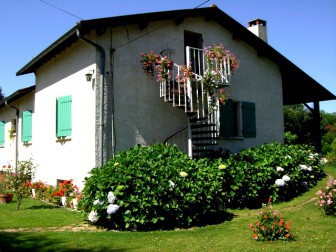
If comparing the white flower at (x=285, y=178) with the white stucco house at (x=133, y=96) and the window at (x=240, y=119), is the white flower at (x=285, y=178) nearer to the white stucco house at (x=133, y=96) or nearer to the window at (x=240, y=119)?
the white stucco house at (x=133, y=96)

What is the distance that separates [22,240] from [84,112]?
14.9 feet

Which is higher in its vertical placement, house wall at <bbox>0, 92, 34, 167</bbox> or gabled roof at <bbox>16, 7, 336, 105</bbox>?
gabled roof at <bbox>16, 7, 336, 105</bbox>

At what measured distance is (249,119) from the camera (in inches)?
524

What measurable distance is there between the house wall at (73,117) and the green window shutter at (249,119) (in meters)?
5.86

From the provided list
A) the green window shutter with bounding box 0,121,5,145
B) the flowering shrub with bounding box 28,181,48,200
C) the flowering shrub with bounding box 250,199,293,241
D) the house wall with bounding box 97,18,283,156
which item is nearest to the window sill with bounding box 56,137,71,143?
the flowering shrub with bounding box 28,181,48,200

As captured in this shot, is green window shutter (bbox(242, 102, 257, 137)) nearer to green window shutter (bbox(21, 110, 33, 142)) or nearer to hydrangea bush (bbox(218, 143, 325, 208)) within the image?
hydrangea bush (bbox(218, 143, 325, 208))

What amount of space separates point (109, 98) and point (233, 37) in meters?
Answer: 6.00

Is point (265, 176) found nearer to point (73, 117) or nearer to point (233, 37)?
point (73, 117)

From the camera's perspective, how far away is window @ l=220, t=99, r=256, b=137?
12.5 m

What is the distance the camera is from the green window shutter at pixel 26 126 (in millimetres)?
13547

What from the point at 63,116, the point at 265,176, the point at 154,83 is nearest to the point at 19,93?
the point at 63,116

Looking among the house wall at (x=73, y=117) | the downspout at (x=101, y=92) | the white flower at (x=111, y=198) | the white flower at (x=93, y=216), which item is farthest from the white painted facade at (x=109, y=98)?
the white flower at (x=111, y=198)

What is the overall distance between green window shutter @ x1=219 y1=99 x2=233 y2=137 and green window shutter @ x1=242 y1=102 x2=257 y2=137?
765 millimetres

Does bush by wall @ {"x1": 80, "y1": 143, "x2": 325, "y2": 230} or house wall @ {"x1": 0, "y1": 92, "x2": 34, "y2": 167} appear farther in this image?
house wall @ {"x1": 0, "y1": 92, "x2": 34, "y2": 167}
